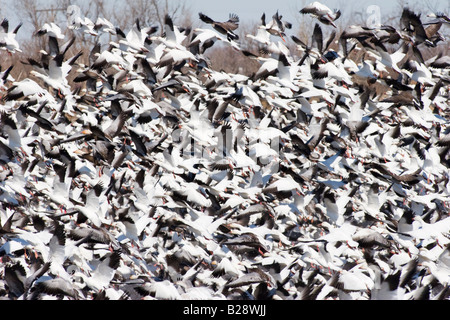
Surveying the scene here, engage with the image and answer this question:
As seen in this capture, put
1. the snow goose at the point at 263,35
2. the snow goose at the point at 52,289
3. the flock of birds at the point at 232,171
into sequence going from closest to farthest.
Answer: the snow goose at the point at 52,289 < the flock of birds at the point at 232,171 < the snow goose at the point at 263,35

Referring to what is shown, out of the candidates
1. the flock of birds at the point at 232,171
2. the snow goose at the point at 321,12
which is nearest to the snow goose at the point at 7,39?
the flock of birds at the point at 232,171

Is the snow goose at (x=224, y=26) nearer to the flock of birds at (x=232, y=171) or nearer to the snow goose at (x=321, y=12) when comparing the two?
the flock of birds at (x=232, y=171)

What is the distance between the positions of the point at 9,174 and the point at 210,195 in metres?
3.09

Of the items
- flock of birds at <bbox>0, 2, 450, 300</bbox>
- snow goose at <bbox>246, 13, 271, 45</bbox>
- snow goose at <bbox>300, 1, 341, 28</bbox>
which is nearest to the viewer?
flock of birds at <bbox>0, 2, 450, 300</bbox>

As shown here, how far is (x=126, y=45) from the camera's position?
10.4 meters

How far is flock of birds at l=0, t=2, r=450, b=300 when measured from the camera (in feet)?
25.6

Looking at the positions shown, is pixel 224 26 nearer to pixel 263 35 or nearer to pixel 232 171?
pixel 263 35

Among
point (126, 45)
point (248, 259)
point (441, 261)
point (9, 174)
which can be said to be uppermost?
point (126, 45)

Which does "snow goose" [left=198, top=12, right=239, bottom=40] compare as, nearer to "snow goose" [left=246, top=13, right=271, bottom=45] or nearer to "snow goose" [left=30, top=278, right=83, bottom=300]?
"snow goose" [left=246, top=13, right=271, bottom=45]

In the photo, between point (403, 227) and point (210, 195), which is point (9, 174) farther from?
point (403, 227)

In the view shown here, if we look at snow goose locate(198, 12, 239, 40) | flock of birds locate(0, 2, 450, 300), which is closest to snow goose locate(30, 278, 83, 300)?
flock of birds locate(0, 2, 450, 300)

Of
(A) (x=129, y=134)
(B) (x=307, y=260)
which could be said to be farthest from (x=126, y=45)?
(B) (x=307, y=260)

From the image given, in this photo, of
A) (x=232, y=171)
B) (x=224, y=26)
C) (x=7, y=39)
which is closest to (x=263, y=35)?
(x=224, y=26)

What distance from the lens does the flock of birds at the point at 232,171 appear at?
7809 mm
